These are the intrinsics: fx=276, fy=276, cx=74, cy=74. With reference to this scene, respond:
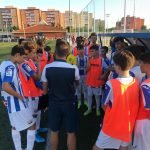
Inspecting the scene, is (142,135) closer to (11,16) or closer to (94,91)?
(94,91)

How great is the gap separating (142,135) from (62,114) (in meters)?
1.38

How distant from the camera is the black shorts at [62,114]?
13.3 feet

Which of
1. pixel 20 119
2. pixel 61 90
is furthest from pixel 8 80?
pixel 61 90

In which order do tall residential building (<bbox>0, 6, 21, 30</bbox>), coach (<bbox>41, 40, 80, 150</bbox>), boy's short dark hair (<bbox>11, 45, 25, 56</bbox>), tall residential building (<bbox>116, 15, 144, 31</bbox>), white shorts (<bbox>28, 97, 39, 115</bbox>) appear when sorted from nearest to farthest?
coach (<bbox>41, 40, 80, 150</bbox>)
boy's short dark hair (<bbox>11, 45, 25, 56</bbox>)
white shorts (<bbox>28, 97, 39, 115</bbox>)
tall residential building (<bbox>116, 15, 144, 31</bbox>)
tall residential building (<bbox>0, 6, 21, 30</bbox>)

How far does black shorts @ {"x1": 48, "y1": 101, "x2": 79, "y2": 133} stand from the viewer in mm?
4066

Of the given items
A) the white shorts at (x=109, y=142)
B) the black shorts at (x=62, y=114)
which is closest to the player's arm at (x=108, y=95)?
the white shorts at (x=109, y=142)

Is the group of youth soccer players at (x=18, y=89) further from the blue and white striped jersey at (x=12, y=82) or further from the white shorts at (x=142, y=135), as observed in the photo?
the white shorts at (x=142, y=135)

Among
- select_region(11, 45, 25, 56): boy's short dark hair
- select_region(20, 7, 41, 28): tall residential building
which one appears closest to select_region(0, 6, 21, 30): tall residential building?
select_region(20, 7, 41, 28): tall residential building

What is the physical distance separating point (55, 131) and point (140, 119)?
1.50 metres

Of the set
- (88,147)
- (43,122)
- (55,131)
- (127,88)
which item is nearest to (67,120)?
(55,131)

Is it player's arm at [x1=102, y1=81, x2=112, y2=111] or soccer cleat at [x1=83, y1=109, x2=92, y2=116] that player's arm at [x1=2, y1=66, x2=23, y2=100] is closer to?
player's arm at [x1=102, y1=81, x2=112, y2=111]

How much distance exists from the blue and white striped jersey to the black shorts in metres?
0.43

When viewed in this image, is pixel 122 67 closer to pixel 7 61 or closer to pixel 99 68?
pixel 7 61

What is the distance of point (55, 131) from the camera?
4207 millimetres
